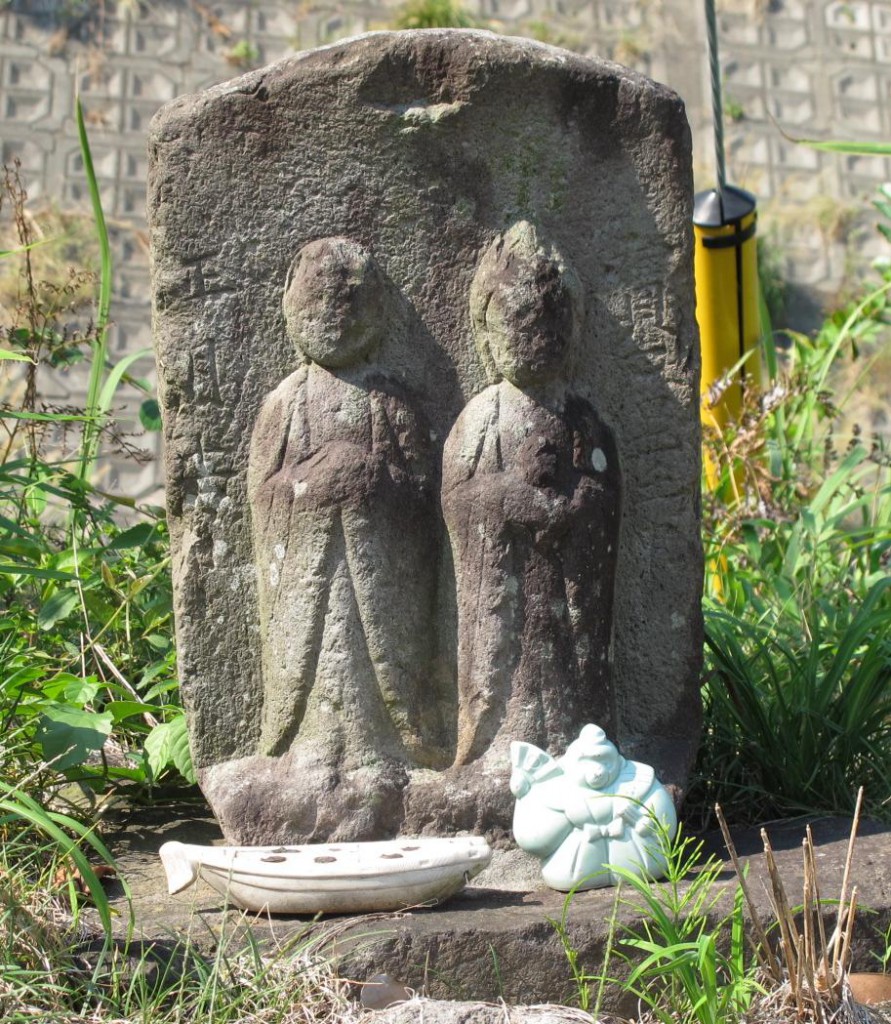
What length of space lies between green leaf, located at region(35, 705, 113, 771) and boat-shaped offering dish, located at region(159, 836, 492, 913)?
330mm

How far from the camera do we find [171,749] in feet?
8.90

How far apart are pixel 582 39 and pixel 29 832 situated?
245 inches

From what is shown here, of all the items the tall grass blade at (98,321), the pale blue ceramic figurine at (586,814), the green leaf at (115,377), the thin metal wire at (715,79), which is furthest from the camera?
the thin metal wire at (715,79)

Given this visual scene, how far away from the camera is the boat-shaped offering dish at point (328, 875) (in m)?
2.16

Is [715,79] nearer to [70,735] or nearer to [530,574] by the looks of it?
[530,574]

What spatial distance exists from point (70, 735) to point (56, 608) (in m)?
0.58

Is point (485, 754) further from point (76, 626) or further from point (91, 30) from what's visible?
point (91, 30)

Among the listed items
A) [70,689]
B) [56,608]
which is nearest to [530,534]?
[70,689]

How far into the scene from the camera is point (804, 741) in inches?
115

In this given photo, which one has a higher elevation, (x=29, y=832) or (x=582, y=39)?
(x=582, y=39)

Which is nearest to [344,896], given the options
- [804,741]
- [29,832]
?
[29,832]

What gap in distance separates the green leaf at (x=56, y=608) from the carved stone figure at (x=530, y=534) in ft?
3.12

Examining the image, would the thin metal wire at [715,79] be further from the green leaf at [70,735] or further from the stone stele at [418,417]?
the green leaf at [70,735]

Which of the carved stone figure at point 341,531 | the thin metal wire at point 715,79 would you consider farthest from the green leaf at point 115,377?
the thin metal wire at point 715,79
